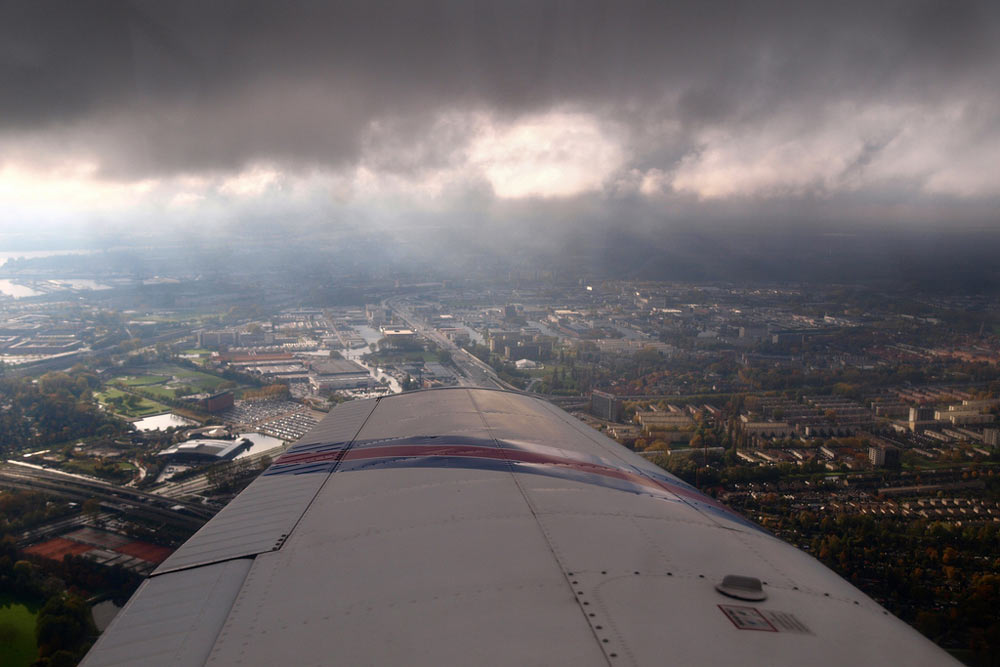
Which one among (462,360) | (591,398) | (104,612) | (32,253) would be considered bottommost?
(104,612)

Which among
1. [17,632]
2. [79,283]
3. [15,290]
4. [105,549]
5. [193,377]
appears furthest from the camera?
[79,283]

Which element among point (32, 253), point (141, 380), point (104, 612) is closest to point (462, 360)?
point (141, 380)

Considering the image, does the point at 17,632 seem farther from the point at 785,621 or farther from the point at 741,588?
the point at 785,621

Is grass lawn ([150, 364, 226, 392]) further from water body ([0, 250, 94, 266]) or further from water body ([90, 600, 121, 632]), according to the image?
water body ([0, 250, 94, 266])

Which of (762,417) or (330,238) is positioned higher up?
(330,238)

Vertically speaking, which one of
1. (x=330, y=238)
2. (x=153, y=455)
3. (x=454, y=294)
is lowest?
(x=153, y=455)

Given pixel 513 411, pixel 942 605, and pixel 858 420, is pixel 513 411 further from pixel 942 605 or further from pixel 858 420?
pixel 858 420

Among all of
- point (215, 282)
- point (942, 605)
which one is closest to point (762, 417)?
point (942, 605)
